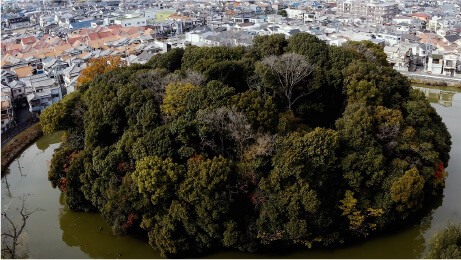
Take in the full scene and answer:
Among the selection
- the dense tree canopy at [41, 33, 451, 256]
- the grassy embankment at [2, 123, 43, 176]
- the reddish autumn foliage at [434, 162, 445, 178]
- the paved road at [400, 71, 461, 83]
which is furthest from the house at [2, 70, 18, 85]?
the paved road at [400, 71, 461, 83]

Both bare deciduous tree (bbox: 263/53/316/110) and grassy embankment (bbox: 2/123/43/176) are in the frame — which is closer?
bare deciduous tree (bbox: 263/53/316/110)

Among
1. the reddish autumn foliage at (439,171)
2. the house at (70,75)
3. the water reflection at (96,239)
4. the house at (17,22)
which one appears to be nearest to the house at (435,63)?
the reddish autumn foliage at (439,171)

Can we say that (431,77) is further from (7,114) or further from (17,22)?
(17,22)

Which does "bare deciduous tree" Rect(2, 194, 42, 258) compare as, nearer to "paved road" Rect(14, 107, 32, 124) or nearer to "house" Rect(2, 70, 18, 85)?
"paved road" Rect(14, 107, 32, 124)

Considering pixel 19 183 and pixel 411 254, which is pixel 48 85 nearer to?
pixel 19 183

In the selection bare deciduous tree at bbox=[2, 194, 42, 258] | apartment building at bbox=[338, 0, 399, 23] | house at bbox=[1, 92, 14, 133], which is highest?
apartment building at bbox=[338, 0, 399, 23]

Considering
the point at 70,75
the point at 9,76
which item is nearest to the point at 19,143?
the point at 70,75

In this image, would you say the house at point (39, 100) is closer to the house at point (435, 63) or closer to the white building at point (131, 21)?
the house at point (435, 63)
